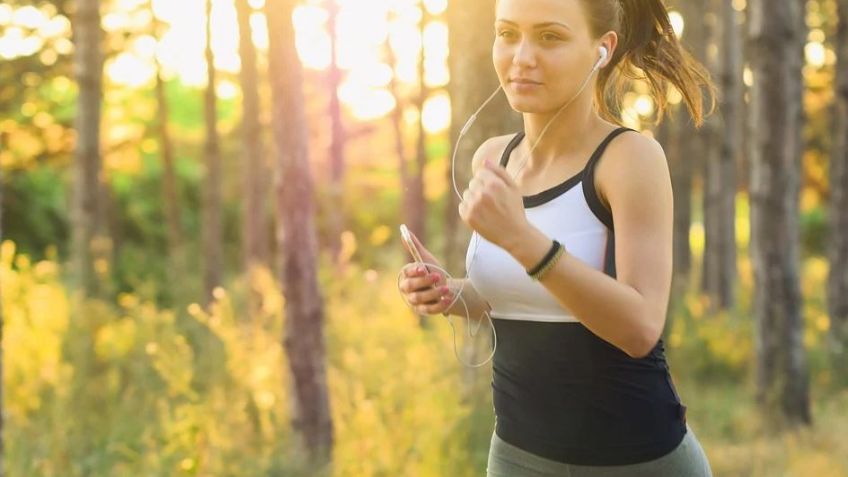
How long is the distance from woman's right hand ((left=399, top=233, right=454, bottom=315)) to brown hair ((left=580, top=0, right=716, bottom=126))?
1.90ft

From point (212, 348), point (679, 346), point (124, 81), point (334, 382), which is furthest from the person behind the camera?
point (124, 81)

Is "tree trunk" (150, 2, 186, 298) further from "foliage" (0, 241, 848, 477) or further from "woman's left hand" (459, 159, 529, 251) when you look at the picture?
"woman's left hand" (459, 159, 529, 251)

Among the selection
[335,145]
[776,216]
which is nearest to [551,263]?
[776,216]

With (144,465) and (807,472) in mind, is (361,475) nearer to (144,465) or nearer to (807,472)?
(144,465)

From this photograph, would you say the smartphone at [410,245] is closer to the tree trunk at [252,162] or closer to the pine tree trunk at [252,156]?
the tree trunk at [252,162]

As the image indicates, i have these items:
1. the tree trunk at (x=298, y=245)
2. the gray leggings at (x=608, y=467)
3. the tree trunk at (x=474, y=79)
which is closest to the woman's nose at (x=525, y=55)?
the gray leggings at (x=608, y=467)

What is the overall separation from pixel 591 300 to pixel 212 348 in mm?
7707

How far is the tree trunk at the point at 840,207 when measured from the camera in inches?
479

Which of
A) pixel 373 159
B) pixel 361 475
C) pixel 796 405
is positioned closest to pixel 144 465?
pixel 361 475

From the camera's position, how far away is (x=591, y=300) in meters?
2.23

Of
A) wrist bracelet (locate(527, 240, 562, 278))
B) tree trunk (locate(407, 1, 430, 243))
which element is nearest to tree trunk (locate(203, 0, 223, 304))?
tree trunk (locate(407, 1, 430, 243))

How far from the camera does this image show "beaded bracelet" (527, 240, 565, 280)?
2195mm

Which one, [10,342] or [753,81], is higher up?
[753,81]

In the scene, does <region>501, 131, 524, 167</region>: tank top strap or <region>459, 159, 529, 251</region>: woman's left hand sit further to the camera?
<region>501, 131, 524, 167</region>: tank top strap
